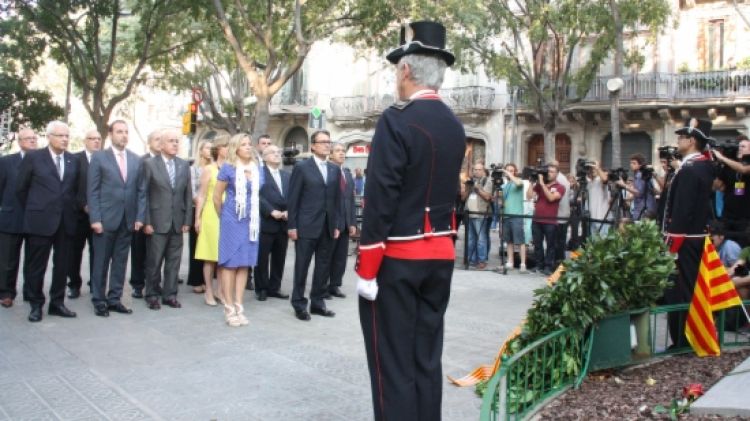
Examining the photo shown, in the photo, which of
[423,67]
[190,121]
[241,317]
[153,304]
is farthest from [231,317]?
[190,121]

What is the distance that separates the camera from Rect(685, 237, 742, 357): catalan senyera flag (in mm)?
6020

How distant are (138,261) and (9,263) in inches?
57.0

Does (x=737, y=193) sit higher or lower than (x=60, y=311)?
higher

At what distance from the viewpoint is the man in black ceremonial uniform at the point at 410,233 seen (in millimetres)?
3676

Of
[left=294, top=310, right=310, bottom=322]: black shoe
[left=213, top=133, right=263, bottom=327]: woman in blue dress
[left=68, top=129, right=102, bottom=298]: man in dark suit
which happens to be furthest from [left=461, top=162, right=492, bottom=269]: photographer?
[left=68, top=129, right=102, bottom=298]: man in dark suit

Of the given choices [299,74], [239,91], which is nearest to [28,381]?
[239,91]

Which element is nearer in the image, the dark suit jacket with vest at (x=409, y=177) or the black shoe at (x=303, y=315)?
the dark suit jacket with vest at (x=409, y=177)

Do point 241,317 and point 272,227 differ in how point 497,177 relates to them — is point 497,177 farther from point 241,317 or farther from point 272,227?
point 241,317

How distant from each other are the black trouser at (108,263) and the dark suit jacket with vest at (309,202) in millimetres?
1790

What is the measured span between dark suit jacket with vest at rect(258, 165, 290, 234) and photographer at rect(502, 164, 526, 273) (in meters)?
4.18

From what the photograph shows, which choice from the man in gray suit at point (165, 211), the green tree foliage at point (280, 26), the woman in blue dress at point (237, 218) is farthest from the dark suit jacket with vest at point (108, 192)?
the green tree foliage at point (280, 26)

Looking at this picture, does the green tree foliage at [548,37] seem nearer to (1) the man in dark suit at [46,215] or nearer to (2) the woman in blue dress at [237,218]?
(2) the woman in blue dress at [237,218]

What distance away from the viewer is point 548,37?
2583 cm

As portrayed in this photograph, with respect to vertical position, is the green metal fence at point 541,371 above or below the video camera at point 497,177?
below
